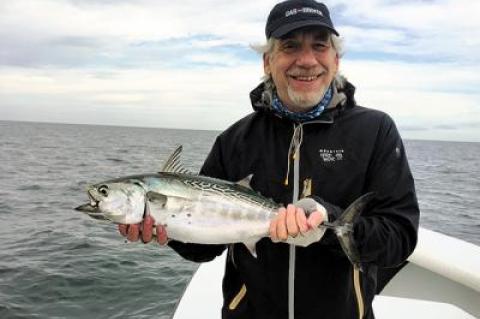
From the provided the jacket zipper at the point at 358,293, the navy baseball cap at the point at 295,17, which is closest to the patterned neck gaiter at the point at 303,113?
the navy baseball cap at the point at 295,17

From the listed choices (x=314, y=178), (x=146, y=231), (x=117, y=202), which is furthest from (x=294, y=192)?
(x=117, y=202)

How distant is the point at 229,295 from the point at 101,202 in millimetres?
1038

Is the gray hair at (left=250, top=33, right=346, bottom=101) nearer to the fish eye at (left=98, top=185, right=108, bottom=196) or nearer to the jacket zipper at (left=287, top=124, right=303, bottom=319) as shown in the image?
the jacket zipper at (left=287, top=124, right=303, bottom=319)

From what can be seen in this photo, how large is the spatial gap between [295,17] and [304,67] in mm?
322

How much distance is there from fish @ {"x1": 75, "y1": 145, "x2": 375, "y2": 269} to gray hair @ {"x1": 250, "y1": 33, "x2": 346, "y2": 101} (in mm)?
704

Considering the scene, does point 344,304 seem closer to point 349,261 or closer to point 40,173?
point 349,261

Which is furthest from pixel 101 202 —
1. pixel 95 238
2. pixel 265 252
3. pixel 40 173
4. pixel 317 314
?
pixel 40 173

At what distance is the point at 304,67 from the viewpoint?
2996mm

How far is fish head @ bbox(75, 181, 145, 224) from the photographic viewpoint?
2.84 metres

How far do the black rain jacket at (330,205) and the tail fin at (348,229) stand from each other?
0.14ft

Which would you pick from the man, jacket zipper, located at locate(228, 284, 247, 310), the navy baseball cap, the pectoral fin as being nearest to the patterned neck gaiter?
the man

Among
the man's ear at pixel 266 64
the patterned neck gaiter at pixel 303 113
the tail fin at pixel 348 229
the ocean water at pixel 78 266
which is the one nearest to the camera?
the tail fin at pixel 348 229

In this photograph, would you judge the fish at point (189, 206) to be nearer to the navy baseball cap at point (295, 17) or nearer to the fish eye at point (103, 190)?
the fish eye at point (103, 190)

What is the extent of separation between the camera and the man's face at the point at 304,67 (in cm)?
300
